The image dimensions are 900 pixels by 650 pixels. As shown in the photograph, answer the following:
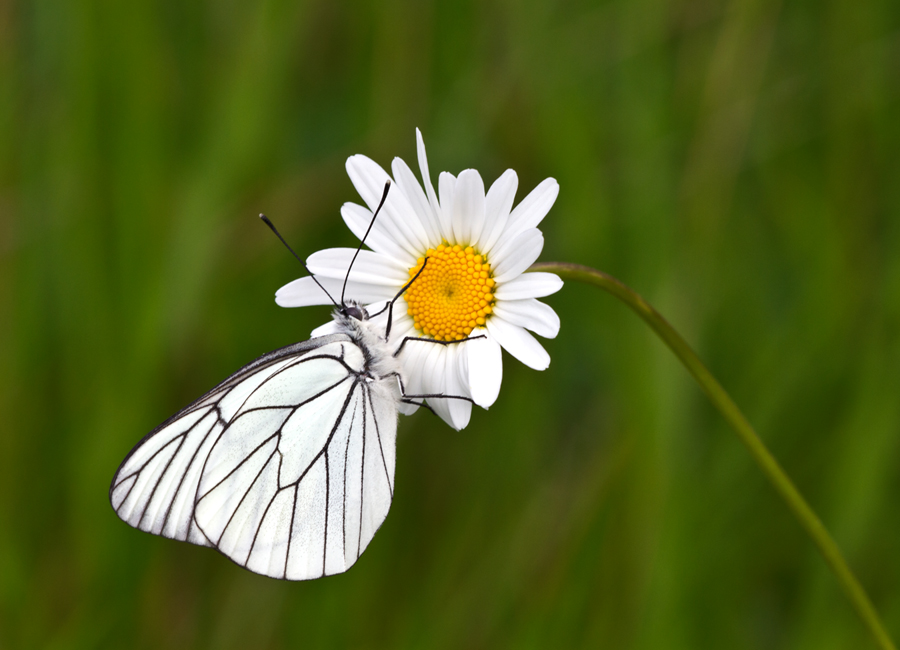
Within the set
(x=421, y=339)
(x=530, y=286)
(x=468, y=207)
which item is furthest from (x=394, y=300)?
(x=530, y=286)

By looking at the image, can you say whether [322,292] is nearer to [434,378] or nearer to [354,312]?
[354,312]

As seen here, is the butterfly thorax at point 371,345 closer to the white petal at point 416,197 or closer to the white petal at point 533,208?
the white petal at point 416,197

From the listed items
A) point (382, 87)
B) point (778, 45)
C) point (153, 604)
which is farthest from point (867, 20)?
point (153, 604)

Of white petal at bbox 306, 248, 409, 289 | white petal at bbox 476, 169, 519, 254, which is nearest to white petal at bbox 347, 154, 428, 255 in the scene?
white petal at bbox 306, 248, 409, 289

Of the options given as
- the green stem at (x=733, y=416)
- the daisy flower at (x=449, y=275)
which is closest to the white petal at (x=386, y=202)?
the daisy flower at (x=449, y=275)

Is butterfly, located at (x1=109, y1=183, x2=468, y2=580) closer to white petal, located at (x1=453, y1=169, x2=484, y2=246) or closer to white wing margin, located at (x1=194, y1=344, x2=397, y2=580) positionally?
white wing margin, located at (x1=194, y1=344, x2=397, y2=580)
